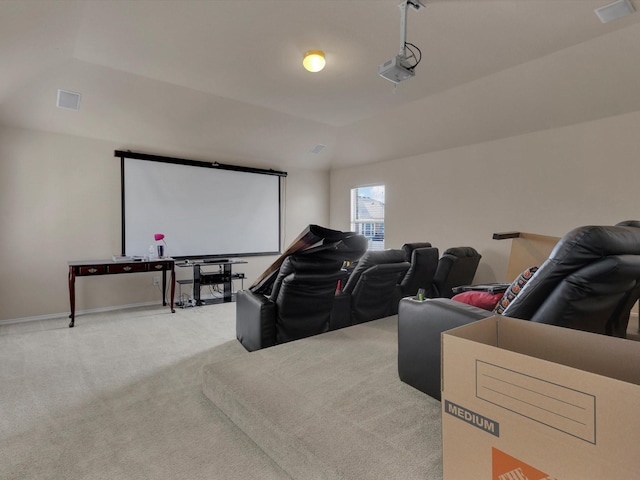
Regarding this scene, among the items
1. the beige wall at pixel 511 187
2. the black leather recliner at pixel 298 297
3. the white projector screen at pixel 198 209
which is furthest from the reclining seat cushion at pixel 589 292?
the white projector screen at pixel 198 209

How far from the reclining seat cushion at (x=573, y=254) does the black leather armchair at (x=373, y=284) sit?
162 centimetres

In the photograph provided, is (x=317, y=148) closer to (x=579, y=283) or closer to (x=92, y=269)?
(x=92, y=269)

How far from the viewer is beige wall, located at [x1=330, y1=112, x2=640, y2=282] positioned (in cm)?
398

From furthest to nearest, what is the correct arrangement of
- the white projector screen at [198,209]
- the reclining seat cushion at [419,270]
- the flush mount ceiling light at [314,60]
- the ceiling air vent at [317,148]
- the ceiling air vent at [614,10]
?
the ceiling air vent at [317,148] < the white projector screen at [198,209] < the reclining seat cushion at [419,270] < the flush mount ceiling light at [314,60] < the ceiling air vent at [614,10]

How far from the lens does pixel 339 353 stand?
2.59 metres

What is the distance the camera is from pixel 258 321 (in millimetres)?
2900

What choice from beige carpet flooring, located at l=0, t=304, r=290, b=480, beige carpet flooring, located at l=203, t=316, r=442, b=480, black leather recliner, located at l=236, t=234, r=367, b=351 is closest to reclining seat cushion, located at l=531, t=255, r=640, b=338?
beige carpet flooring, located at l=203, t=316, r=442, b=480

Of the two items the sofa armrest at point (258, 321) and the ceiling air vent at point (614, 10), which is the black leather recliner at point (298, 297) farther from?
the ceiling air vent at point (614, 10)

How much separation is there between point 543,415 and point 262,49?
3.72m

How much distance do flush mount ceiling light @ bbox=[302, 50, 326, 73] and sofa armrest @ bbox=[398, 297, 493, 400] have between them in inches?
107

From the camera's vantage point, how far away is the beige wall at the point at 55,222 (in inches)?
168

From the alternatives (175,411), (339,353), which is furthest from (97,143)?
(339,353)

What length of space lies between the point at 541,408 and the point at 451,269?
12.6 feet

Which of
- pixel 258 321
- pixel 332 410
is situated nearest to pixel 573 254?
pixel 332 410
